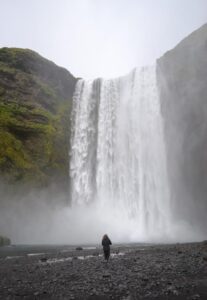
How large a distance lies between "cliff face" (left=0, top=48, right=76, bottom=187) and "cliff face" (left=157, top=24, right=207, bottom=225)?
15830 mm

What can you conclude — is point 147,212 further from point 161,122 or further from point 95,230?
point 161,122

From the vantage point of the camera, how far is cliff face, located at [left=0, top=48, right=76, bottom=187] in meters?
44.5

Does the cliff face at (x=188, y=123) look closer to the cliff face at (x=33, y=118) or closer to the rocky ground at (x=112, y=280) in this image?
the cliff face at (x=33, y=118)

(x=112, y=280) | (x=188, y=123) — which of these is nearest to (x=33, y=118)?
(x=188, y=123)

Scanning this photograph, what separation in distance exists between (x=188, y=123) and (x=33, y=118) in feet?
70.2

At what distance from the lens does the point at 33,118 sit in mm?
49219

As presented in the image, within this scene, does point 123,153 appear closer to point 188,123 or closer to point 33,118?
point 188,123

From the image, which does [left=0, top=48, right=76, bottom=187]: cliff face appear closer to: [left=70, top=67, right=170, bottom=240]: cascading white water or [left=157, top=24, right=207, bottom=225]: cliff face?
[left=70, top=67, right=170, bottom=240]: cascading white water

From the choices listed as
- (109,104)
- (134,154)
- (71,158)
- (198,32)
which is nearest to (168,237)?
(134,154)

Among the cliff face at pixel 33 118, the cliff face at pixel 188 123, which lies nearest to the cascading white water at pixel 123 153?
the cliff face at pixel 188 123

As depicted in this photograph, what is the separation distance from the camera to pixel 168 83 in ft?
159

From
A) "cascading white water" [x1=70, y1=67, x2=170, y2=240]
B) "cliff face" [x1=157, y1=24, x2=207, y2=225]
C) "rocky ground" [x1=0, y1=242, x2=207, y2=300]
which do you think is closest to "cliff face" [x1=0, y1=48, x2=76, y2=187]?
"cascading white water" [x1=70, y1=67, x2=170, y2=240]

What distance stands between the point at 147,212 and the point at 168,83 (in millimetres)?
18078

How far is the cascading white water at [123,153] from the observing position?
145 feet
